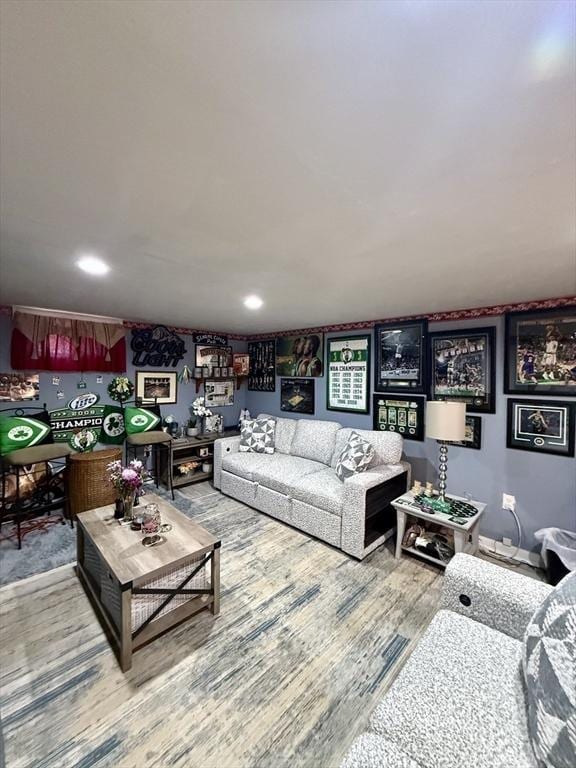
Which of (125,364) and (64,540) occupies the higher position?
(125,364)

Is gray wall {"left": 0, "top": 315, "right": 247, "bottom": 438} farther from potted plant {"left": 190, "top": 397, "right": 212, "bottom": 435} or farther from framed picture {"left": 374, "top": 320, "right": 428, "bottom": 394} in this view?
framed picture {"left": 374, "top": 320, "right": 428, "bottom": 394}

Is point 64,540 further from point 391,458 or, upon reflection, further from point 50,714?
point 391,458

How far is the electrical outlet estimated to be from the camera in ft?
9.00

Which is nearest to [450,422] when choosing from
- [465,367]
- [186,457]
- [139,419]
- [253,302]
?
[465,367]

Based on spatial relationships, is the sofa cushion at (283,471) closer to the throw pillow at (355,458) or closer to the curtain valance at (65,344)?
the throw pillow at (355,458)

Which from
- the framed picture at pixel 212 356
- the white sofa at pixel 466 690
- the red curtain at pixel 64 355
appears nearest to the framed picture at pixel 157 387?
the red curtain at pixel 64 355

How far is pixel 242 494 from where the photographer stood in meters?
3.64

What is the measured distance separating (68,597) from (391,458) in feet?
9.37

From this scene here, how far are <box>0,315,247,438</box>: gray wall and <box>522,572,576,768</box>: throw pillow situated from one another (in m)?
4.19

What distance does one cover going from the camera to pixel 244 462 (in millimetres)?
3766

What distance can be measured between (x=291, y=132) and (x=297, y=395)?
12.4 ft

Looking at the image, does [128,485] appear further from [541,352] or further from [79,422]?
[541,352]

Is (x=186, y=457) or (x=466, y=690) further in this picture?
(x=186, y=457)

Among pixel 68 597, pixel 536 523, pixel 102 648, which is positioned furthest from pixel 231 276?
pixel 536 523
